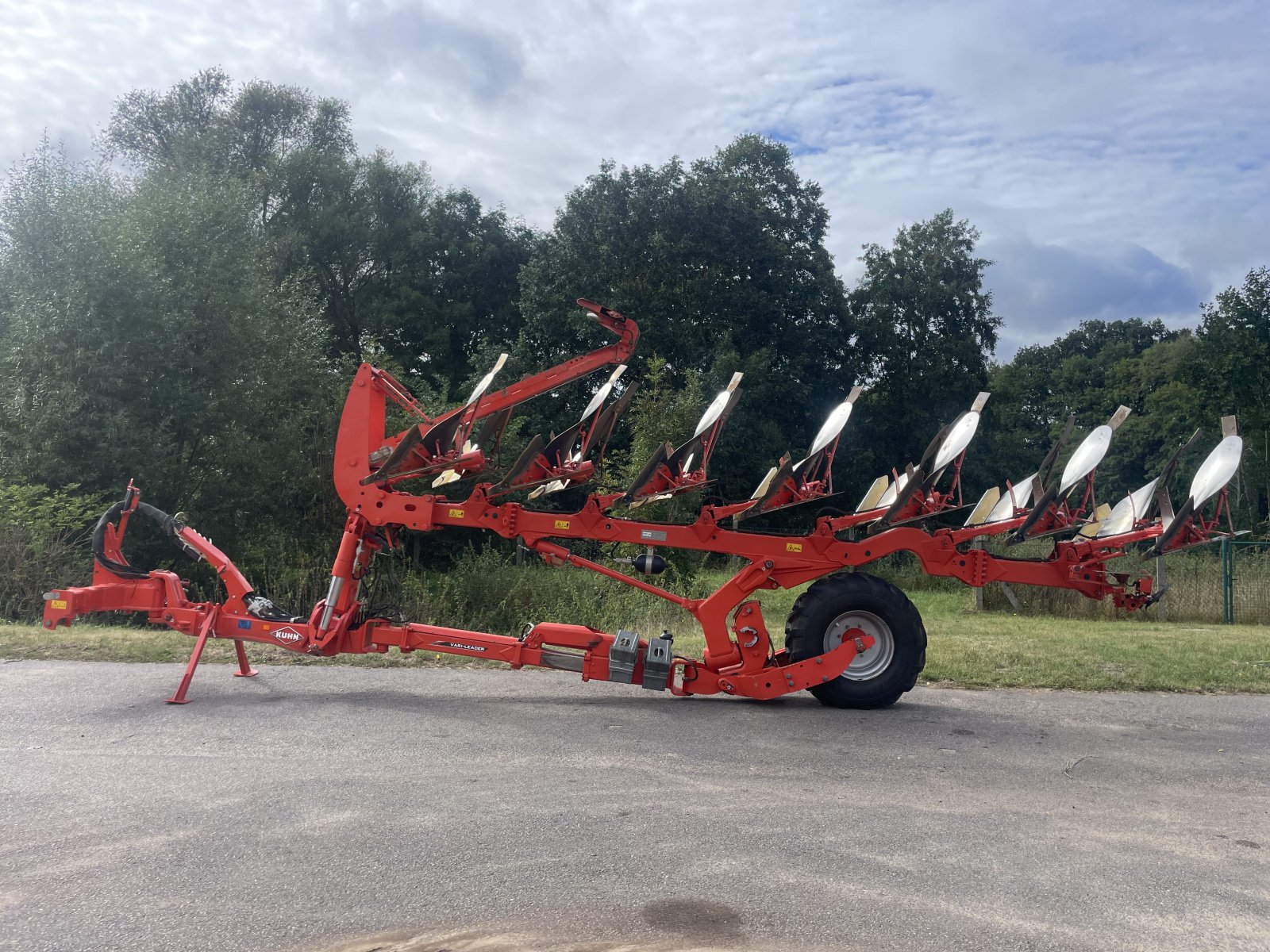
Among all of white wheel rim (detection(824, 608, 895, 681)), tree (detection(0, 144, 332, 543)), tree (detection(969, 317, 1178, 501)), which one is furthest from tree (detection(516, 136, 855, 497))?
white wheel rim (detection(824, 608, 895, 681))

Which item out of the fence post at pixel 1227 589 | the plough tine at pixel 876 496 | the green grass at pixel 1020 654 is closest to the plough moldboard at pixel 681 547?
the plough tine at pixel 876 496

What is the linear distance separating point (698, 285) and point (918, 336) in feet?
38.6

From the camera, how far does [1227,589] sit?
56.6 feet

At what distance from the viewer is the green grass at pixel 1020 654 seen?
32.5 ft

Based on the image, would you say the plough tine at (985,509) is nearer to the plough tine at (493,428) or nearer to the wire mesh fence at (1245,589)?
the plough tine at (493,428)

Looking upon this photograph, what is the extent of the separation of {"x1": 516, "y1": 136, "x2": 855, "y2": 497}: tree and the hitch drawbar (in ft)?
88.5

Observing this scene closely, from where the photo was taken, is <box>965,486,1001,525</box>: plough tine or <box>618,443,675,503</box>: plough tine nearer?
<box>618,443,675,503</box>: plough tine

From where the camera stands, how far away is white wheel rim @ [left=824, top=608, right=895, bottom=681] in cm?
827

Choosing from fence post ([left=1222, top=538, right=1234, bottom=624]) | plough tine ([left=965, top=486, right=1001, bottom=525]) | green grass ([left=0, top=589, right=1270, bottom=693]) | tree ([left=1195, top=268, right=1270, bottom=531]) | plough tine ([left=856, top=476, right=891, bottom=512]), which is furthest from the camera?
tree ([left=1195, top=268, right=1270, bottom=531])

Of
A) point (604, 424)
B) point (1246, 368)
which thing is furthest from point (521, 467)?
point (1246, 368)

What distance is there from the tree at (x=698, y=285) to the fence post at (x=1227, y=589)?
730 inches

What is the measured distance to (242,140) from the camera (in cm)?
4209

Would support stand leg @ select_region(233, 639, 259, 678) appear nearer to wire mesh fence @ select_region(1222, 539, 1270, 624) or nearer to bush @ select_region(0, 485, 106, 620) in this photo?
bush @ select_region(0, 485, 106, 620)

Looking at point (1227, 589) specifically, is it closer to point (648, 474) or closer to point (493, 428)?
point (648, 474)
